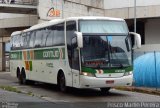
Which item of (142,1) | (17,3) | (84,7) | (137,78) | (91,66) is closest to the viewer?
(91,66)

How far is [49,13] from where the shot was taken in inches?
1718

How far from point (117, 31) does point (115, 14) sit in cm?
3676

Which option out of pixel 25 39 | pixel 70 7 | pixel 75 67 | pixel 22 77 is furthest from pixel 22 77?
pixel 70 7

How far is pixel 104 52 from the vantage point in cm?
1841

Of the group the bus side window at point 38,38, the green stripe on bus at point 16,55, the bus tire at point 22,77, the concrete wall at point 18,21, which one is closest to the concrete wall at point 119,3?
the concrete wall at point 18,21

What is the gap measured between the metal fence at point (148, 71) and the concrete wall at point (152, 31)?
3239cm

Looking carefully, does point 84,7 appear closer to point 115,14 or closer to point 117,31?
point 115,14

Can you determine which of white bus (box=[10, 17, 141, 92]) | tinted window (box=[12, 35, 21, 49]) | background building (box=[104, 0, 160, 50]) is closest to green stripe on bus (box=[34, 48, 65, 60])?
white bus (box=[10, 17, 141, 92])

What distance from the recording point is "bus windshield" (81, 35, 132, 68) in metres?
18.2

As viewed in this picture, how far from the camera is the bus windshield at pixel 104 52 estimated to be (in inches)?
718

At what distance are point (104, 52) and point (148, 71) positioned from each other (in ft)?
20.9

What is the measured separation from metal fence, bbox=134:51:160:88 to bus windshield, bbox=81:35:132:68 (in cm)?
518

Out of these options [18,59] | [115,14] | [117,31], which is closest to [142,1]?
[115,14]

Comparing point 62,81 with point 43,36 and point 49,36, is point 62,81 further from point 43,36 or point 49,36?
point 43,36
